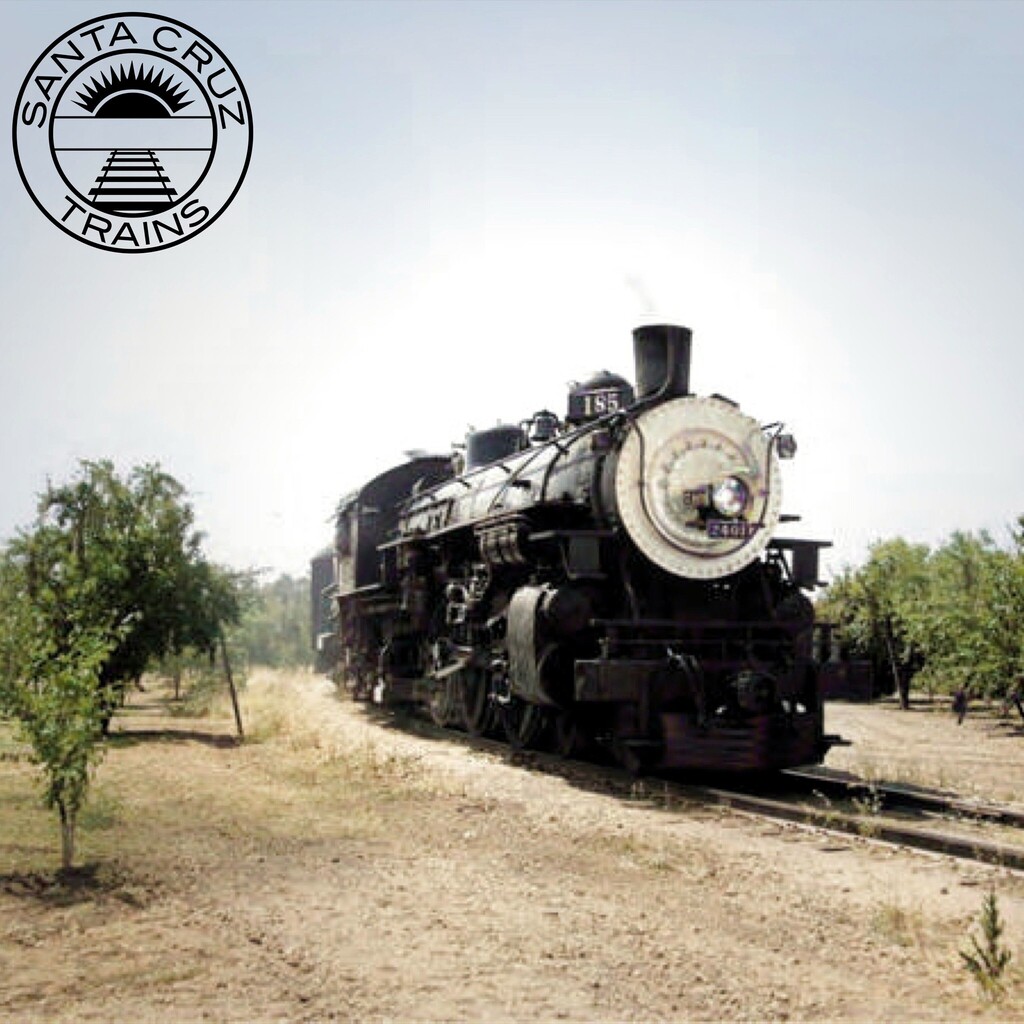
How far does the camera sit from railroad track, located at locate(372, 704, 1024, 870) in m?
7.66

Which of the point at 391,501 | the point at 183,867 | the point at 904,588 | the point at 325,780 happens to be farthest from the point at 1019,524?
the point at 183,867

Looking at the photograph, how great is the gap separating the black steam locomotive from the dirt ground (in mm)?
996

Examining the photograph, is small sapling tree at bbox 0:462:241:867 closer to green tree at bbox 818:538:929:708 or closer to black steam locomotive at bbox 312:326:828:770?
black steam locomotive at bbox 312:326:828:770

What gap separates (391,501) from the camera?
20094 mm

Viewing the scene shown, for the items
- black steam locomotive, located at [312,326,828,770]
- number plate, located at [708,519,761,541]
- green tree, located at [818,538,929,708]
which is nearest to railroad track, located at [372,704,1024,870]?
black steam locomotive, located at [312,326,828,770]

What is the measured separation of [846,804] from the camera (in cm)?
966

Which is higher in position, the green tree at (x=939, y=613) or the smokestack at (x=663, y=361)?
the smokestack at (x=663, y=361)

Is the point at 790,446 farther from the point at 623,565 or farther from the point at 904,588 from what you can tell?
the point at 904,588

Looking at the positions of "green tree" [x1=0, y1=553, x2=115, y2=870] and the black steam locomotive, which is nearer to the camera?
"green tree" [x1=0, y1=553, x2=115, y2=870]

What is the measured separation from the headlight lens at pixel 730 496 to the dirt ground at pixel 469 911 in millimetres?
2803

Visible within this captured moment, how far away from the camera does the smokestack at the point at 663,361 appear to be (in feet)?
37.9

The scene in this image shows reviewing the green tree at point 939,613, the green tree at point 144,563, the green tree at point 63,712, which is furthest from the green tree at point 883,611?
the green tree at point 63,712

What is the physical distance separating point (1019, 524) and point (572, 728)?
11.4m

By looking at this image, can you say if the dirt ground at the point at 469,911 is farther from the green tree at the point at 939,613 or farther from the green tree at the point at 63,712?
the green tree at the point at 939,613
